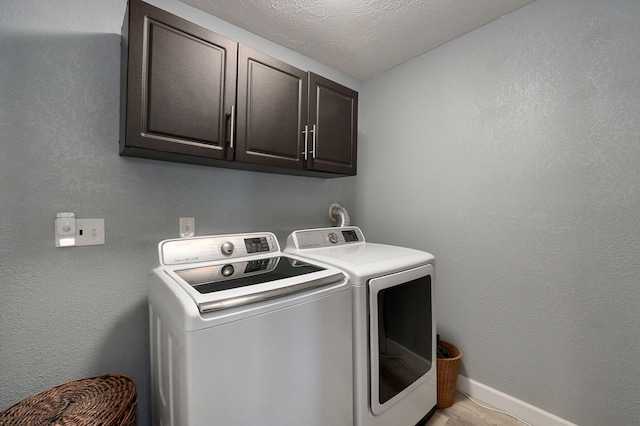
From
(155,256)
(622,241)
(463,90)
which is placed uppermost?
(463,90)

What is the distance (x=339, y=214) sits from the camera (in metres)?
2.16

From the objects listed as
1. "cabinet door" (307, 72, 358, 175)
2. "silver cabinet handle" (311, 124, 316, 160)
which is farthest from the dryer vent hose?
"silver cabinet handle" (311, 124, 316, 160)

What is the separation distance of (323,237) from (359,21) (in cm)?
140

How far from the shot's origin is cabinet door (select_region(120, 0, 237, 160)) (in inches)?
43.6

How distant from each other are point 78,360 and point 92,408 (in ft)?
1.45

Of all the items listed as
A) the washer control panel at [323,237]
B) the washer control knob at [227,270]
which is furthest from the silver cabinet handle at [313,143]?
the washer control knob at [227,270]

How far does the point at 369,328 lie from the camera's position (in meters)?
1.18

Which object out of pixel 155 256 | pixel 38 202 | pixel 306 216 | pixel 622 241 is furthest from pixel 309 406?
pixel 622 241

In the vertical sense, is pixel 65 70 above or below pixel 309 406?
above

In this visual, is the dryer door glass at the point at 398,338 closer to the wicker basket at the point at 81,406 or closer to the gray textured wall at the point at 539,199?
the gray textured wall at the point at 539,199

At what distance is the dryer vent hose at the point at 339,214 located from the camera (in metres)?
2.12

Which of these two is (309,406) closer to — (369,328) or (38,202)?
(369,328)

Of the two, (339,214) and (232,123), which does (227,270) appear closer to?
(232,123)

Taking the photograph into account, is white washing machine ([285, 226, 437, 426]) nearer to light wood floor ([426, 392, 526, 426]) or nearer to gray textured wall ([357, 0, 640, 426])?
light wood floor ([426, 392, 526, 426])
